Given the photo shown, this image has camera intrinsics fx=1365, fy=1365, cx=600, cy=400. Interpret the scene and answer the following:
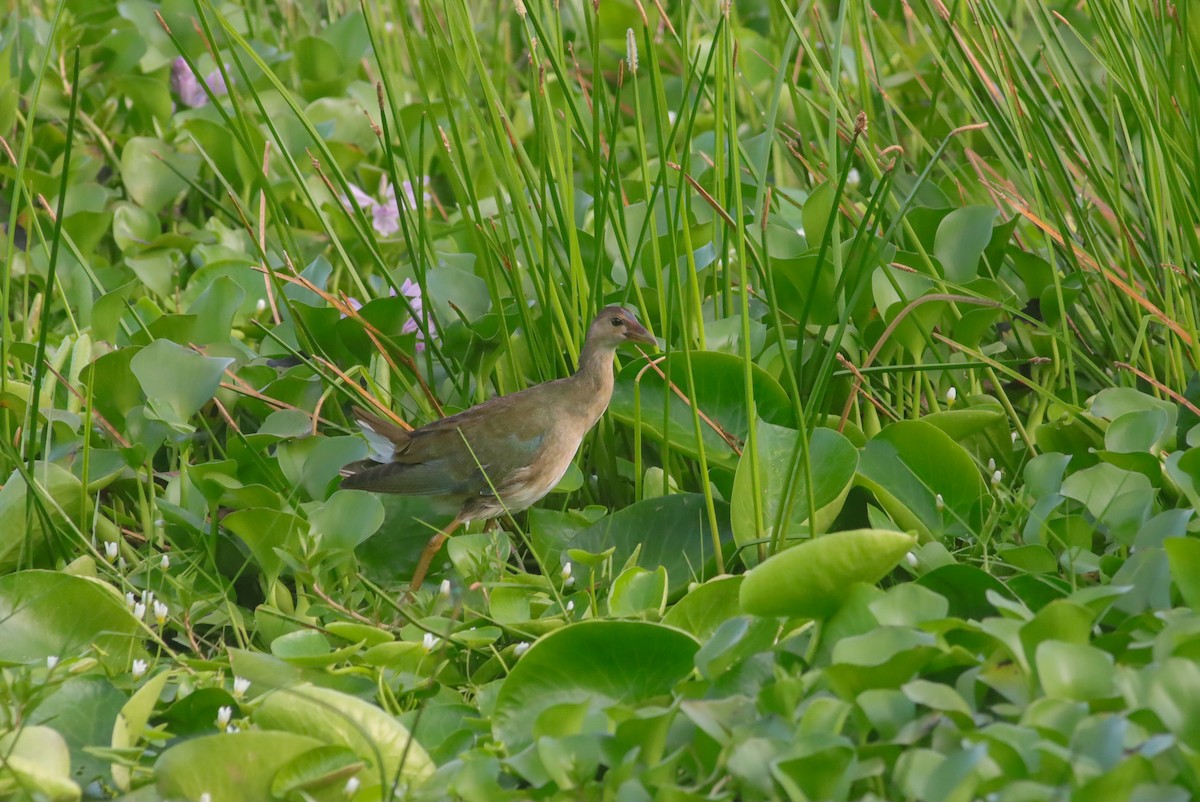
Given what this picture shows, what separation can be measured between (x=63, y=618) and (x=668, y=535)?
3.58ft

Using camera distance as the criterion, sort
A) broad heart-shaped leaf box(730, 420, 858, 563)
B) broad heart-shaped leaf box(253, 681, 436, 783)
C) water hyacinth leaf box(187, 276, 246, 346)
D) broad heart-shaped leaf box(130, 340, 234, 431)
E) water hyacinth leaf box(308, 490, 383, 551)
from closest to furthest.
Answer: broad heart-shaped leaf box(253, 681, 436, 783)
broad heart-shaped leaf box(730, 420, 858, 563)
water hyacinth leaf box(308, 490, 383, 551)
broad heart-shaped leaf box(130, 340, 234, 431)
water hyacinth leaf box(187, 276, 246, 346)

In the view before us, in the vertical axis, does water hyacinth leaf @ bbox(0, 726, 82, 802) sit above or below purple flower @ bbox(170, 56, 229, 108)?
below

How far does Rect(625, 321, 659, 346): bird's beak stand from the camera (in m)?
2.75

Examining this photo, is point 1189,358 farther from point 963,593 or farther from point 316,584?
point 316,584

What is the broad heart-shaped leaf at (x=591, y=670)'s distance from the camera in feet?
6.74

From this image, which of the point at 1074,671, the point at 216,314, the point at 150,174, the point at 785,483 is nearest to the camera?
the point at 1074,671

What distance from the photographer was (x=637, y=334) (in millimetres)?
2775

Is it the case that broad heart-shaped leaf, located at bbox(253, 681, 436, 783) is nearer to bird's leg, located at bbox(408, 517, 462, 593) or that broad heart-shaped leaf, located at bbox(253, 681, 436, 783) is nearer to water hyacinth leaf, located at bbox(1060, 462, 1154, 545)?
bird's leg, located at bbox(408, 517, 462, 593)

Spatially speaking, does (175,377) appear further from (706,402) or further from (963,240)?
(963,240)

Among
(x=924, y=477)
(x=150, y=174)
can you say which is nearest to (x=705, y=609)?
(x=924, y=477)

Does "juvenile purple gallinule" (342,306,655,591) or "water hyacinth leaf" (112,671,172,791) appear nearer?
"water hyacinth leaf" (112,671,172,791)

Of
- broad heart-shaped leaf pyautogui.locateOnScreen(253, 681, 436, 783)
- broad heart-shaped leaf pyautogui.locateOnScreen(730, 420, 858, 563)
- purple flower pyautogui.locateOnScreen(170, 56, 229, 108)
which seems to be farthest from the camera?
purple flower pyautogui.locateOnScreen(170, 56, 229, 108)

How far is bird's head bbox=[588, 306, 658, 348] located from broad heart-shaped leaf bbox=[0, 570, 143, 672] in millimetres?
1052

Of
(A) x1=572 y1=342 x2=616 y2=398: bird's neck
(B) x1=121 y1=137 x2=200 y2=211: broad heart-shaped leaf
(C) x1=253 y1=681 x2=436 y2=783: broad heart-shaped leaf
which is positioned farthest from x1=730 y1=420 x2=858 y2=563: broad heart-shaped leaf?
(B) x1=121 y1=137 x2=200 y2=211: broad heart-shaped leaf
